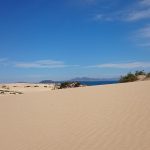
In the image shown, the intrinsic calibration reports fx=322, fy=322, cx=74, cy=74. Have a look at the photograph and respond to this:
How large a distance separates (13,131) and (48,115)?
5.73ft

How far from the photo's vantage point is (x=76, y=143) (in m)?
6.85

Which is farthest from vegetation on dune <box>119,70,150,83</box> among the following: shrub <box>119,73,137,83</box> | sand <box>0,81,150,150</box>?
sand <box>0,81,150,150</box>

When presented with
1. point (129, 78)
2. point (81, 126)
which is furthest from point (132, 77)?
point (81, 126)

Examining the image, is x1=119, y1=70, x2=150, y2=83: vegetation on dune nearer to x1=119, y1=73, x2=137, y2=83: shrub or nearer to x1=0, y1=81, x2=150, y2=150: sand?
x1=119, y1=73, x2=137, y2=83: shrub

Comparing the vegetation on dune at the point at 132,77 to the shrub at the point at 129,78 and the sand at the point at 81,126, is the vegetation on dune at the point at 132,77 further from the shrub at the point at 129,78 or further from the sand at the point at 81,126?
the sand at the point at 81,126

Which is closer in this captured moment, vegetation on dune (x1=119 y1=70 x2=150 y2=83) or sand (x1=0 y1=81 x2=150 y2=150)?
sand (x1=0 y1=81 x2=150 y2=150)

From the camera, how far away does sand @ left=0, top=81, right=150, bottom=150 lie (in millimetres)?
6664

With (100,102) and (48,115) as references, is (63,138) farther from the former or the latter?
(100,102)

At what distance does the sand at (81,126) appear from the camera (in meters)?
6.66

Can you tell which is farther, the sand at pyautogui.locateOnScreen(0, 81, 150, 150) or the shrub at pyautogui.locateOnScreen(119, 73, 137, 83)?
the shrub at pyautogui.locateOnScreen(119, 73, 137, 83)

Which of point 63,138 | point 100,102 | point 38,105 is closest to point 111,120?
point 63,138

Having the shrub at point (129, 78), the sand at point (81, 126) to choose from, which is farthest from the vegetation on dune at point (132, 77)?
the sand at point (81, 126)

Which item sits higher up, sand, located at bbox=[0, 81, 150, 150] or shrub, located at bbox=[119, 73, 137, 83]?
shrub, located at bbox=[119, 73, 137, 83]

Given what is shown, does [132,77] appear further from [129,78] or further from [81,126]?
[81,126]
